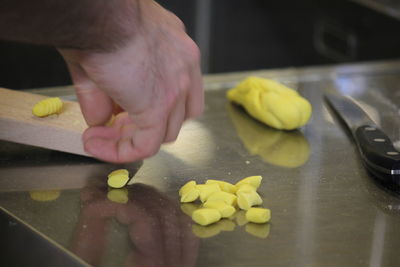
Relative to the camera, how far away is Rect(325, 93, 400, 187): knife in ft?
2.94

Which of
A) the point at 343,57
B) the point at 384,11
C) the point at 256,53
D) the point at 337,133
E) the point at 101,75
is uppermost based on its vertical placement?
the point at 101,75

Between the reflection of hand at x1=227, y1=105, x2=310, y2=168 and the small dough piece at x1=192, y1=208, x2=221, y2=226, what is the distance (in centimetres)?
18

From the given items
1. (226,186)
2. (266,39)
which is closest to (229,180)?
(226,186)

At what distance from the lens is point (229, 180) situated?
36.3 inches

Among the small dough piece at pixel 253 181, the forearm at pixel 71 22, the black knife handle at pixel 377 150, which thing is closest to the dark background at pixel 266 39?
the black knife handle at pixel 377 150

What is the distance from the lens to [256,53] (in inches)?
90.7

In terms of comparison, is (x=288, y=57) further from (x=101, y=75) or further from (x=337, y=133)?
(x=101, y=75)

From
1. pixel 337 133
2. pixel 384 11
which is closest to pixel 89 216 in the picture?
pixel 337 133

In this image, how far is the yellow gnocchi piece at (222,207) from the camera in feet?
2.69

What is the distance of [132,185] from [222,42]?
1438 mm

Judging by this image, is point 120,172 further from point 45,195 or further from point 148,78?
point 148,78

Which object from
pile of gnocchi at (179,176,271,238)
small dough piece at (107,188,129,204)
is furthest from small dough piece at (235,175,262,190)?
small dough piece at (107,188,129,204)

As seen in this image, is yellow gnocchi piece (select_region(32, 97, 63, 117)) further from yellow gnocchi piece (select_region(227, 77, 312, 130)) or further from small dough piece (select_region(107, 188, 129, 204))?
yellow gnocchi piece (select_region(227, 77, 312, 130))

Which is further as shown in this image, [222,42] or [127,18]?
[222,42]
